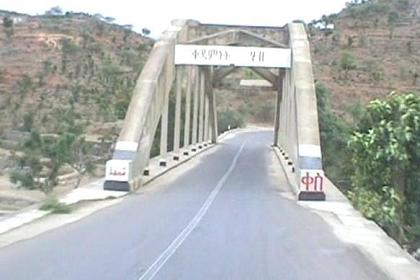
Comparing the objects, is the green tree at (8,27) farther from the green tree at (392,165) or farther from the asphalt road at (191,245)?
the asphalt road at (191,245)

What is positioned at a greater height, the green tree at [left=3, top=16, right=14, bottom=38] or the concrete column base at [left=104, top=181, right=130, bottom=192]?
the green tree at [left=3, top=16, right=14, bottom=38]

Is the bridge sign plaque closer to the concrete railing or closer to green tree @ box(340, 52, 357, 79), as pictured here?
the concrete railing

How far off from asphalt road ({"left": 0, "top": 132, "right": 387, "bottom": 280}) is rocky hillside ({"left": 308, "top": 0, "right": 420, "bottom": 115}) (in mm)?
54438

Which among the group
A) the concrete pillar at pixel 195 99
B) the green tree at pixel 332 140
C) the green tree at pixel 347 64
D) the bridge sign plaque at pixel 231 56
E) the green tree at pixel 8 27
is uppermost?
the green tree at pixel 8 27

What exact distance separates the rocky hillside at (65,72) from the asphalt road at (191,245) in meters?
36.4

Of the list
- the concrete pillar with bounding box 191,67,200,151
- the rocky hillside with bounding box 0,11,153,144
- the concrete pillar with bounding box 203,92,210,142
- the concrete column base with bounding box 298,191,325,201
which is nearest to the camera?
the concrete column base with bounding box 298,191,325,201

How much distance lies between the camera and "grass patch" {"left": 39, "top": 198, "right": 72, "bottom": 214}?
18203 mm

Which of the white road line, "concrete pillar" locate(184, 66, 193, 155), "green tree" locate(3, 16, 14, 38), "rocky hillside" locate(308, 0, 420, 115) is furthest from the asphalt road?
"green tree" locate(3, 16, 14, 38)

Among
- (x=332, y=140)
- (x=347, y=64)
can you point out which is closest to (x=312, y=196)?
(x=332, y=140)

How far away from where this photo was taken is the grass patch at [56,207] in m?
18.2

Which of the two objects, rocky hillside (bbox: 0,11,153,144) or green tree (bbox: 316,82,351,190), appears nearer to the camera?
green tree (bbox: 316,82,351,190)

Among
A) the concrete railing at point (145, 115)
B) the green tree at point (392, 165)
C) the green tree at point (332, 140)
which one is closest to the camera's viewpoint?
the green tree at point (392, 165)

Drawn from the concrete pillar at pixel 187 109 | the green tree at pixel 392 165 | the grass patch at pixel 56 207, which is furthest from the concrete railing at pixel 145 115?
the green tree at pixel 392 165

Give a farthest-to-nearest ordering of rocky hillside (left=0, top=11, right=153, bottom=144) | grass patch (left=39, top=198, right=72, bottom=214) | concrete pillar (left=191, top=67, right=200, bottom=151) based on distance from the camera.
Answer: rocky hillside (left=0, top=11, right=153, bottom=144)
concrete pillar (left=191, top=67, right=200, bottom=151)
grass patch (left=39, top=198, right=72, bottom=214)
